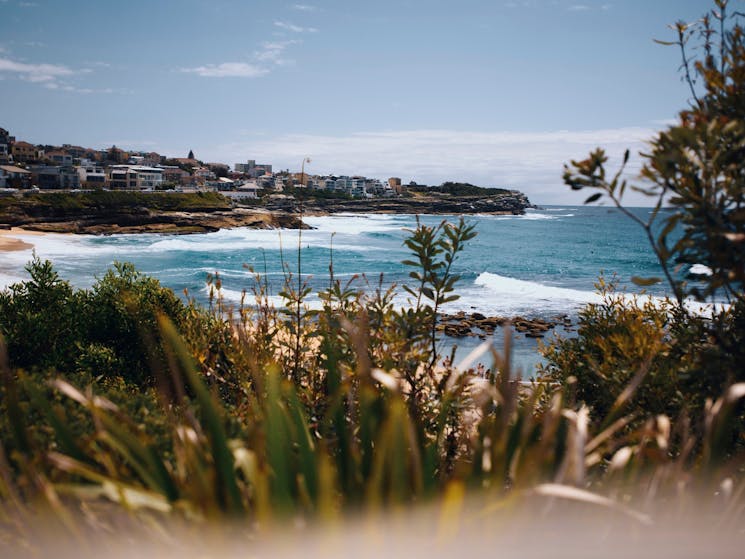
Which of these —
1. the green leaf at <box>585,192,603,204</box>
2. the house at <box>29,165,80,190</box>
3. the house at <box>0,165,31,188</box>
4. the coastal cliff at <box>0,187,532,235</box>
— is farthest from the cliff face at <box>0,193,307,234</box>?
the green leaf at <box>585,192,603,204</box>

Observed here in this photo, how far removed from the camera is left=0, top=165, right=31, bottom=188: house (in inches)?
2753

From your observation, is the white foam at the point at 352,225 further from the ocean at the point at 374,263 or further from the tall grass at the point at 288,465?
the tall grass at the point at 288,465

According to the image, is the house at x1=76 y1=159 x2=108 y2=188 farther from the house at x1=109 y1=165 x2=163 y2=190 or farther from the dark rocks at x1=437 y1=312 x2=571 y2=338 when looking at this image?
the dark rocks at x1=437 y1=312 x2=571 y2=338

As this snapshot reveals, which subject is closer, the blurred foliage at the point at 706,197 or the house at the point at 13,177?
the blurred foliage at the point at 706,197

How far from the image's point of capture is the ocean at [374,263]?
85.1ft

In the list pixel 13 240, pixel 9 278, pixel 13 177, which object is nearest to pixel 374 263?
pixel 9 278

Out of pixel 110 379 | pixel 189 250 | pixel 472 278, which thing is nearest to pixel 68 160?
pixel 189 250

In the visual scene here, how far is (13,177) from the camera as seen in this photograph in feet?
234

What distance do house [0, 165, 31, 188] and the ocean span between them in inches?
1185

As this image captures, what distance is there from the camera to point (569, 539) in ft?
4.33

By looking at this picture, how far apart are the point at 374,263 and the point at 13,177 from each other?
5742 cm

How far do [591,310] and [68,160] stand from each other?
108m

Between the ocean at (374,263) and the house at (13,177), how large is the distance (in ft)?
98.7

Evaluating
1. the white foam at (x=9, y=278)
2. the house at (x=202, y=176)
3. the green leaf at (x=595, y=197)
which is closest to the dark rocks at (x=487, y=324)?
the green leaf at (x=595, y=197)
